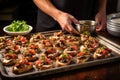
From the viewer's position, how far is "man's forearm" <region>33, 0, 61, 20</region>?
2506 millimetres

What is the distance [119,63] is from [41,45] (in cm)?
72

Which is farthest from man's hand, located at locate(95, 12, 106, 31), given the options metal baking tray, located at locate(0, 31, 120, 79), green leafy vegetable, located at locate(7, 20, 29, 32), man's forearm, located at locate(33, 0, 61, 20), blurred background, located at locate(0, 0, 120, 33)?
blurred background, located at locate(0, 0, 120, 33)

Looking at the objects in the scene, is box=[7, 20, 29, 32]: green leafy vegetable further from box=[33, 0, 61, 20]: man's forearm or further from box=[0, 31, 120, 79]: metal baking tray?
box=[0, 31, 120, 79]: metal baking tray

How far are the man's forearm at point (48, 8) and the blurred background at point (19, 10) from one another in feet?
8.41

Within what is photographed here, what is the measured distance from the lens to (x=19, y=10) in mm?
5539

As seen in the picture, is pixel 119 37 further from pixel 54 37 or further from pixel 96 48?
pixel 54 37

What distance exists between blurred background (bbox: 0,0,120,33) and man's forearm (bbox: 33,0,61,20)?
256 centimetres

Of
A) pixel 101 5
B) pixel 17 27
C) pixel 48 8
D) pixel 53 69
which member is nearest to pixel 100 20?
pixel 101 5

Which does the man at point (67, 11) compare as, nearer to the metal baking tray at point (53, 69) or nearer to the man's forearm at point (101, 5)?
the man's forearm at point (101, 5)

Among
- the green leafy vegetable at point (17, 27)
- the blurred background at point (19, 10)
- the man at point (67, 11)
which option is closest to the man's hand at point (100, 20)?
the man at point (67, 11)

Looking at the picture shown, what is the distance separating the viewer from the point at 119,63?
187 centimetres

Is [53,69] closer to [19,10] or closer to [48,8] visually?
[48,8]

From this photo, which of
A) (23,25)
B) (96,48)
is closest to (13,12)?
(23,25)

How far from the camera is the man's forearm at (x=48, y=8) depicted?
8.22 ft
